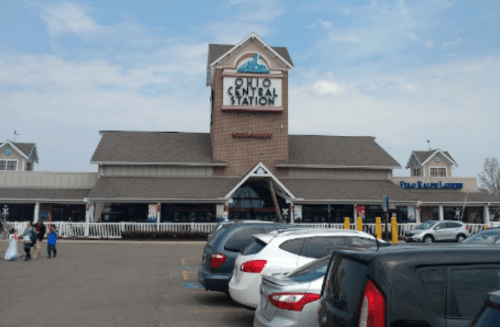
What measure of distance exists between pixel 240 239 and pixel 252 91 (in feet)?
92.2

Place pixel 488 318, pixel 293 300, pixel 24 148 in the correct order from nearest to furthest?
pixel 488 318 → pixel 293 300 → pixel 24 148

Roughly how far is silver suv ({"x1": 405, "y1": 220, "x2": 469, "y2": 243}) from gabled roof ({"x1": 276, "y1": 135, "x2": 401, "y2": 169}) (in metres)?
9.07

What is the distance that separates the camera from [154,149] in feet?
127

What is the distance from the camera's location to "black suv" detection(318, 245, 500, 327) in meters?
3.44

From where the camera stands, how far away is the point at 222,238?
400 inches

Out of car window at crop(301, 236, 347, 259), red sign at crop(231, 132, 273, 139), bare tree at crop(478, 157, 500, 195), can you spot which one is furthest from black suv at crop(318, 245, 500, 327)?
bare tree at crop(478, 157, 500, 195)

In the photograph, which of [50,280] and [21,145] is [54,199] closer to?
[21,145]

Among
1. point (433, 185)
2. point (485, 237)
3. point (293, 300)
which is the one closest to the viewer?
point (293, 300)

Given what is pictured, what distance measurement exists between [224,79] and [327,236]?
30.3 m

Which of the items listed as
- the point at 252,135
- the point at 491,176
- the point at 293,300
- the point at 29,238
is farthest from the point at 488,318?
the point at 491,176

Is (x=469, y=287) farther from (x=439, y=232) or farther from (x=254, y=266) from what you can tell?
(x=439, y=232)

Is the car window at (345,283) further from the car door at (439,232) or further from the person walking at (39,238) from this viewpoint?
the car door at (439,232)

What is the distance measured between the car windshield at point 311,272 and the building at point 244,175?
2770cm

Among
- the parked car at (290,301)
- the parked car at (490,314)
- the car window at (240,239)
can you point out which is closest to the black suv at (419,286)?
the parked car at (490,314)
